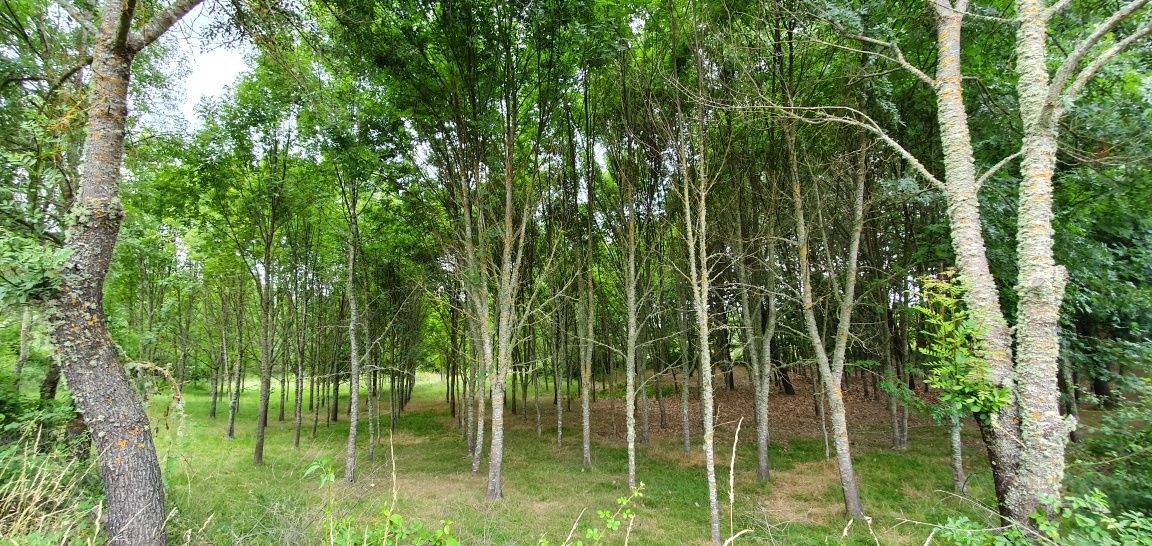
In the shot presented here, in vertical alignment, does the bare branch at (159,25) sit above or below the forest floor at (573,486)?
above

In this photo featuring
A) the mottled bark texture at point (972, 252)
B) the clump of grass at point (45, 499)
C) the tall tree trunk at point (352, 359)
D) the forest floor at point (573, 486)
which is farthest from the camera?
the tall tree trunk at point (352, 359)

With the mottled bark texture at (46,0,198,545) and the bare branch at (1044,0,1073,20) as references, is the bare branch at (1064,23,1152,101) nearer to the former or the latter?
the bare branch at (1044,0,1073,20)

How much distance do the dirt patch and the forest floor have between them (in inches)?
1.7

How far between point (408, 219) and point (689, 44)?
9.15 metres

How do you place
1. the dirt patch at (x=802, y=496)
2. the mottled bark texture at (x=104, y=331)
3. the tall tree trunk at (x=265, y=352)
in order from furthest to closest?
the tall tree trunk at (x=265, y=352) < the dirt patch at (x=802, y=496) < the mottled bark texture at (x=104, y=331)

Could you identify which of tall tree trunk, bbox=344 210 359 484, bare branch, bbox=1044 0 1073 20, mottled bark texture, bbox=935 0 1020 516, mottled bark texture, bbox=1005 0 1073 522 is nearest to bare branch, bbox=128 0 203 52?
tall tree trunk, bbox=344 210 359 484

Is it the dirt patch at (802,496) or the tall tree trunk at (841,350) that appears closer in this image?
the tall tree trunk at (841,350)

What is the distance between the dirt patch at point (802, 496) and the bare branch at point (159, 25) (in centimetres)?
1087

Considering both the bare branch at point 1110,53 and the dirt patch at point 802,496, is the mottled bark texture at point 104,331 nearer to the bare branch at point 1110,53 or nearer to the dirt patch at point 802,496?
the dirt patch at point 802,496

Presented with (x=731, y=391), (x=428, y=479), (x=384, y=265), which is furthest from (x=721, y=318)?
(x=384, y=265)

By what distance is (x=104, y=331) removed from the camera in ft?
14.1

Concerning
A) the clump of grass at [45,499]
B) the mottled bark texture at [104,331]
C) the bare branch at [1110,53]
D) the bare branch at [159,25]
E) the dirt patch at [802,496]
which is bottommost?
the dirt patch at [802,496]

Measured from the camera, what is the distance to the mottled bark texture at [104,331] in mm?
4020

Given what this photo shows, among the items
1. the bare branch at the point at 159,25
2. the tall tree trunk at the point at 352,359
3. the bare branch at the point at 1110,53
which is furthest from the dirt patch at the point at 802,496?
the bare branch at the point at 159,25
